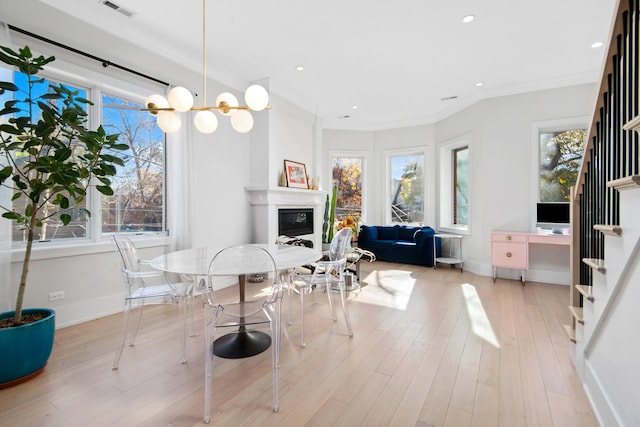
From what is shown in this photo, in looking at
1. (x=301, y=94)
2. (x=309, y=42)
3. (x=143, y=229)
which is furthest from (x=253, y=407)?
(x=301, y=94)

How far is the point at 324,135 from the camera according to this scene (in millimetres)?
6953

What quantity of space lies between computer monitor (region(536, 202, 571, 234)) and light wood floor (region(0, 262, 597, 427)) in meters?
1.62

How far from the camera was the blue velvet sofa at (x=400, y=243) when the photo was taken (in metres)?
5.59

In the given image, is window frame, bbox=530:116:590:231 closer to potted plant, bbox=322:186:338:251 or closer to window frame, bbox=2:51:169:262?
potted plant, bbox=322:186:338:251

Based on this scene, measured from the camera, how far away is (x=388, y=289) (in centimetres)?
416

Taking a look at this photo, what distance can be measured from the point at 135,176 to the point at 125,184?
0.47 feet

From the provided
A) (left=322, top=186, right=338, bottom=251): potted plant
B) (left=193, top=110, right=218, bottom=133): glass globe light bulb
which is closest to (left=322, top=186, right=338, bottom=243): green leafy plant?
(left=322, top=186, right=338, bottom=251): potted plant

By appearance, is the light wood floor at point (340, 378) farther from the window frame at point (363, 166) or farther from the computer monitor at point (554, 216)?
the window frame at point (363, 166)

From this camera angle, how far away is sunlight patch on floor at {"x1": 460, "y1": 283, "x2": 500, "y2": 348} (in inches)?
106

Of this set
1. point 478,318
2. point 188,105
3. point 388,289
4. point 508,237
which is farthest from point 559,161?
point 188,105

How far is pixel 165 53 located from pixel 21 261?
101 inches

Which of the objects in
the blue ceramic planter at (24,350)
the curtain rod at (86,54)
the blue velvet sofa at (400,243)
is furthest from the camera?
the blue velvet sofa at (400,243)

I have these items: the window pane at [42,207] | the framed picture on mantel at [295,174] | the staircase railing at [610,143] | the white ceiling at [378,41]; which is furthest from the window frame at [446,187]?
the window pane at [42,207]

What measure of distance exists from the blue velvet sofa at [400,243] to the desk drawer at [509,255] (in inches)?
45.2
